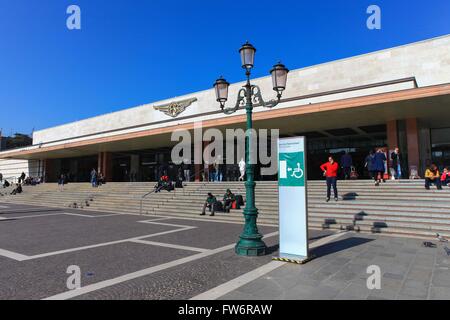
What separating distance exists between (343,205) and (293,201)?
583cm

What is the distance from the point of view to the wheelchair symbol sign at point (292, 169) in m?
5.79

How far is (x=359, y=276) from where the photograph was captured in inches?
186

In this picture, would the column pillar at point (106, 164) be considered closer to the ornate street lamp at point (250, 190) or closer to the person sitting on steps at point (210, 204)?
the person sitting on steps at point (210, 204)

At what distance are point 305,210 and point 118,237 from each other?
18.7 feet

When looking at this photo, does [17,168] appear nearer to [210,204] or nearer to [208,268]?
[210,204]

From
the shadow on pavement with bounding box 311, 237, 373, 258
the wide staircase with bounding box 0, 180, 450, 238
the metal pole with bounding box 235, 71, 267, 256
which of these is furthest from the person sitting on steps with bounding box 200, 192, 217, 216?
the metal pole with bounding box 235, 71, 267, 256

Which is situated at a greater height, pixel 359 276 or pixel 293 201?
pixel 293 201

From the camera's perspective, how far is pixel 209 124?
1947 cm

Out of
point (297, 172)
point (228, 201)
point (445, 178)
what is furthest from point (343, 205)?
point (297, 172)

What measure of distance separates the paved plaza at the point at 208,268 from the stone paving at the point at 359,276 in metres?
0.01

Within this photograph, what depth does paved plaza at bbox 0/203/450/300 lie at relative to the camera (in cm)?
416

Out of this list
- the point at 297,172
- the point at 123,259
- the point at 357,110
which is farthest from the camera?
the point at 357,110
